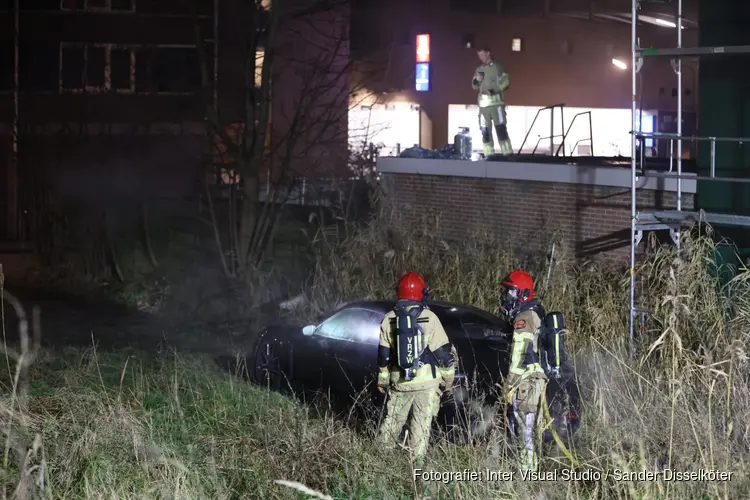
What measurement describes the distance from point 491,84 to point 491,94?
0.19 metres

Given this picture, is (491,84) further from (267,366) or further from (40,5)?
(40,5)

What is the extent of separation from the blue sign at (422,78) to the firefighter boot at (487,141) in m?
24.0

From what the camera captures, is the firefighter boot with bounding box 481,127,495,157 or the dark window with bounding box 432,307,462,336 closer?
the dark window with bounding box 432,307,462,336

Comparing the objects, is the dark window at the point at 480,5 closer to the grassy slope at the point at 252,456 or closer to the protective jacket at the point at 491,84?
the protective jacket at the point at 491,84

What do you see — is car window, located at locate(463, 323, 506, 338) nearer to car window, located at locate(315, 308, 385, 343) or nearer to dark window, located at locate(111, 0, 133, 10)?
car window, located at locate(315, 308, 385, 343)

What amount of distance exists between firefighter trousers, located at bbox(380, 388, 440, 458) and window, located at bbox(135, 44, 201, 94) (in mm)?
26251

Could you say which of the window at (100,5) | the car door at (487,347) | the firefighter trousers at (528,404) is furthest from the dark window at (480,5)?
the firefighter trousers at (528,404)

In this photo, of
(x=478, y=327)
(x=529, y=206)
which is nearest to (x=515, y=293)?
(x=478, y=327)

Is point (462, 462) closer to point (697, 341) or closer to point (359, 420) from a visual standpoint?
point (359, 420)

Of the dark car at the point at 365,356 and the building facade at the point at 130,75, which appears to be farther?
the building facade at the point at 130,75

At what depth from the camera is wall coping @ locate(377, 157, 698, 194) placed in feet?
40.8

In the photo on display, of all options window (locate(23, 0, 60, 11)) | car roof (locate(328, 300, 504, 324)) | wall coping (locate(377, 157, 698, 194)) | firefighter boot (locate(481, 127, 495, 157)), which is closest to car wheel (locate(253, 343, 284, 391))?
car roof (locate(328, 300, 504, 324))

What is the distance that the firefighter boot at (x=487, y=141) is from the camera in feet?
55.3

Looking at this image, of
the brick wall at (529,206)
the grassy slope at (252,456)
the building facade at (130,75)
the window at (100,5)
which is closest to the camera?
the grassy slope at (252,456)
